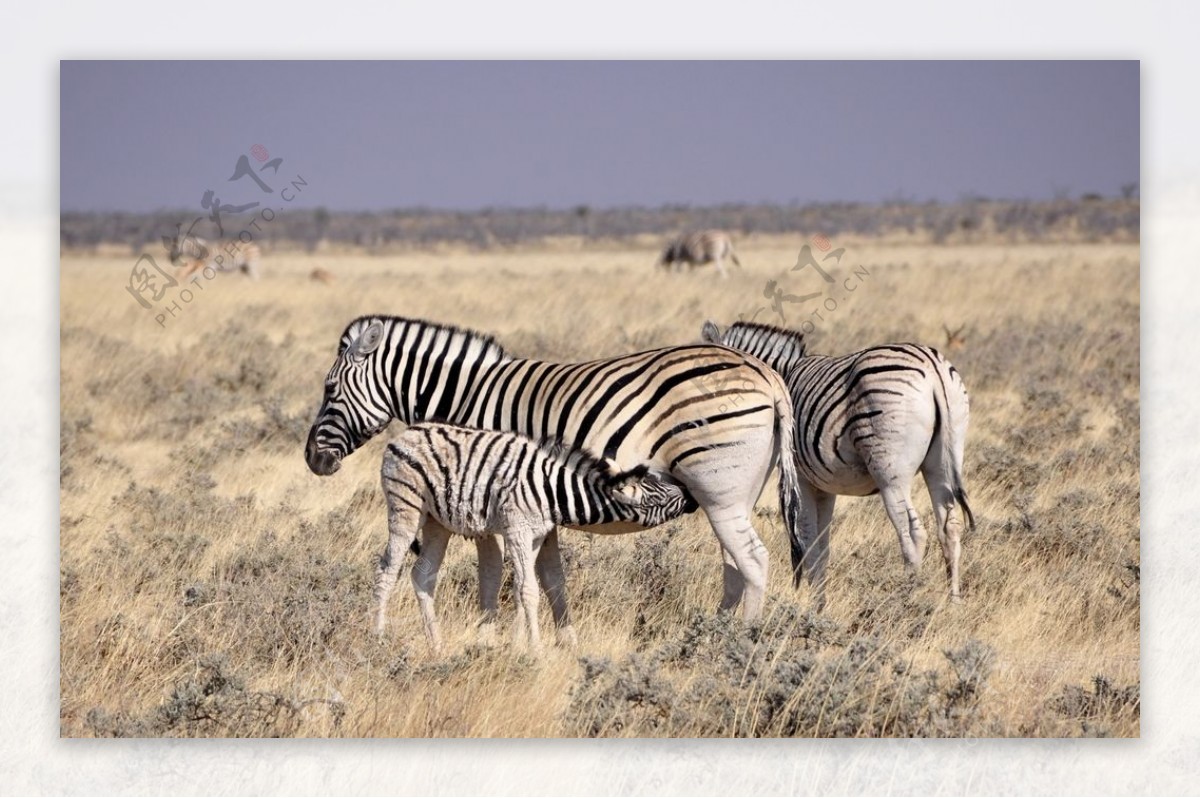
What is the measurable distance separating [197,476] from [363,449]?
153 cm

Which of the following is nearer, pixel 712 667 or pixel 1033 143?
pixel 712 667

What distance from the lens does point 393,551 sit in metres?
6.74

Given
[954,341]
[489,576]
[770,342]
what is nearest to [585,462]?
[489,576]

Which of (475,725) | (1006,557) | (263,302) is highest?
(263,302)

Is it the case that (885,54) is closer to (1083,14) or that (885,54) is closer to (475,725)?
(1083,14)

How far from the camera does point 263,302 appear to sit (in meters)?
20.7

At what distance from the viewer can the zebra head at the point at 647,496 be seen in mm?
6406

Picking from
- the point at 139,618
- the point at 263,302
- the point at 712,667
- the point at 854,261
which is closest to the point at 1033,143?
the point at 712,667

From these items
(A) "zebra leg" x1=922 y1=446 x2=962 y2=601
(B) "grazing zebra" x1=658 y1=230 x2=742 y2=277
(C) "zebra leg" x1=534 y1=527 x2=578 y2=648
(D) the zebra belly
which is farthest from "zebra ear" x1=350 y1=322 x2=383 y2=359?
(B) "grazing zebra" x1=658 y1=230 x2=742 y2=277

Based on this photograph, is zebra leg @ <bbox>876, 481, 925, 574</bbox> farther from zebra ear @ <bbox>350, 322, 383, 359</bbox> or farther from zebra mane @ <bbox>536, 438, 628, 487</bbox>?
zebra ear @ <bbox>350, 322, 383, 359</bbox>

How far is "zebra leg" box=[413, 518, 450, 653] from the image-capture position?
6836 mm

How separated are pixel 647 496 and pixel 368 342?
1.85 meters

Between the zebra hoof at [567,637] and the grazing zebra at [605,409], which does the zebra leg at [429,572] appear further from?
the zebra hoof at [567,637]

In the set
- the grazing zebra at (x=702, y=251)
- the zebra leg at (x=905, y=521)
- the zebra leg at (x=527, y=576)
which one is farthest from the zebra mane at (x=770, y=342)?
the grazing zebra at (x=702, y=251)
